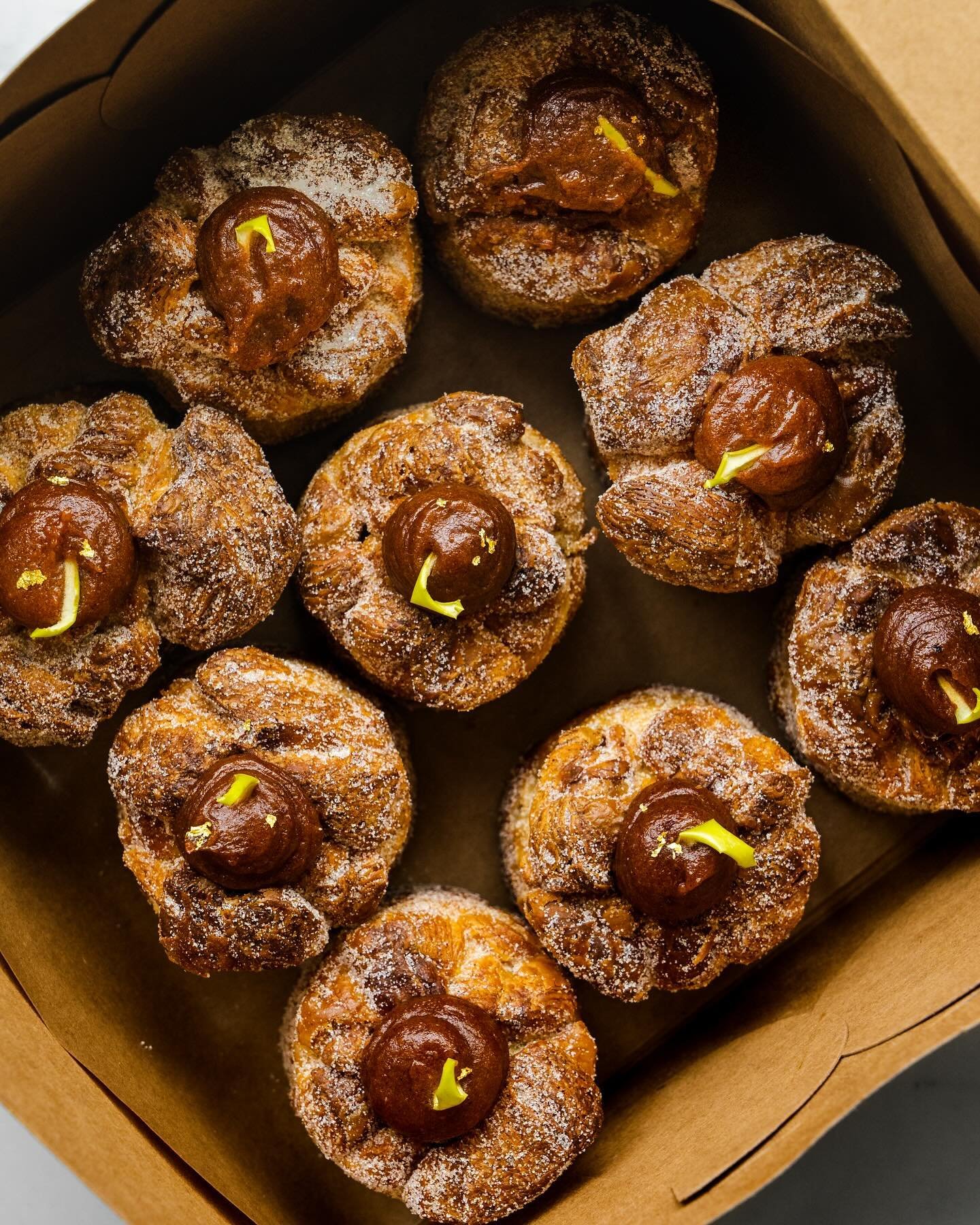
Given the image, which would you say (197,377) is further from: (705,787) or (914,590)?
(914,590)

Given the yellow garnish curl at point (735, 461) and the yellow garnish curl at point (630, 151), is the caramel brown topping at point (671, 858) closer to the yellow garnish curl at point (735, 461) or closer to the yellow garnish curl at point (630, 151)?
the yellow garnish curl at point (735, 461)

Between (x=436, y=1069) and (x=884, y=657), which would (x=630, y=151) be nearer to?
(x=884, y=657)

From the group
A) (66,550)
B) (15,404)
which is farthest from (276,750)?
(15,404)

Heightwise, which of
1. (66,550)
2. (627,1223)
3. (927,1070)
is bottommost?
(927,1070)

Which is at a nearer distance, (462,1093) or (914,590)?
(462,1093)

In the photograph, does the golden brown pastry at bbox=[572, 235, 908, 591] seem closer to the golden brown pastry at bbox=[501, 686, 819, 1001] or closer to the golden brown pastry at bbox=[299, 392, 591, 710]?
the golden brown pastry at bbox=[299, 392, 591, 710]

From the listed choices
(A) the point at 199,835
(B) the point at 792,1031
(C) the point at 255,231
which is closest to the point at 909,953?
(B) the point at 792,1031

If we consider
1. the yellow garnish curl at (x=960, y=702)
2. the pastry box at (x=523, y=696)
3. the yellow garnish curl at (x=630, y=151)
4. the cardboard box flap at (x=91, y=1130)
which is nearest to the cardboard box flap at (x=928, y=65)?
the pastry box at (x=523, y=696)
